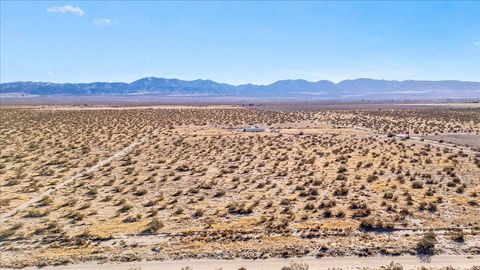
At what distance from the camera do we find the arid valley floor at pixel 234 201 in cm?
1677

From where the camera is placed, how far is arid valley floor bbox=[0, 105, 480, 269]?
1677 centimetres

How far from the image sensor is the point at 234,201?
24.0 meters

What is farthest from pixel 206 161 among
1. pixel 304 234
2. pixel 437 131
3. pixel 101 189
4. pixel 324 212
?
pixel 437 131

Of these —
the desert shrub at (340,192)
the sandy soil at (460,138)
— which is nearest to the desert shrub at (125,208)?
the desert shrub at (340,192)

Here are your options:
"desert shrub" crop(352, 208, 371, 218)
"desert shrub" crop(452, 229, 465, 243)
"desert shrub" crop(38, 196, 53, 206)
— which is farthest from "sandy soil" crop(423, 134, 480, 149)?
"desert shrub" crop(38, 196, 53, 206)

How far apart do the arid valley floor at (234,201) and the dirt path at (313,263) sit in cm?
39

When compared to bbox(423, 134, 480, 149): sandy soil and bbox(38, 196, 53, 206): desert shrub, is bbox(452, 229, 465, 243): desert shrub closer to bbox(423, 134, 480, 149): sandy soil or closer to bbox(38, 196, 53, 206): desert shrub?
bbox(38, 196, 53, 206): desert shrub

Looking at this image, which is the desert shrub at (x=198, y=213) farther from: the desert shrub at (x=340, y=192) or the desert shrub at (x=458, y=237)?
the desert shrub at (x=458, y=237)

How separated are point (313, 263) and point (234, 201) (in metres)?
9.28

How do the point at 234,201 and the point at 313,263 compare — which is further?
the point at 234,201

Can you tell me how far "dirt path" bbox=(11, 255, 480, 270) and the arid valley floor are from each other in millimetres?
385

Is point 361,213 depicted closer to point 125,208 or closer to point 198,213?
point 198,213

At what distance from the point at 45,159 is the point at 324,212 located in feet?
89.7

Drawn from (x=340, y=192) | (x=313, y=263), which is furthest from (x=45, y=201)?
(x=340, y=192)
